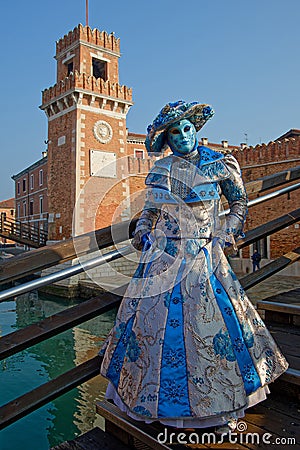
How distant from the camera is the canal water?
167 inches

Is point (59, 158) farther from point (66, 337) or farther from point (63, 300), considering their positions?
point (66, 337)

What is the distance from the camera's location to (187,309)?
1445 millimetres

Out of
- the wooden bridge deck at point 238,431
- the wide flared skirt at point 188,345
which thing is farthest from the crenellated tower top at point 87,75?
the wooden bridge deck at point 238,431

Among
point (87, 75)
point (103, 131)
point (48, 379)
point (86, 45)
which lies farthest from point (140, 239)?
point (86, 45)

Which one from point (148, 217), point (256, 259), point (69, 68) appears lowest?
point (256, 259)

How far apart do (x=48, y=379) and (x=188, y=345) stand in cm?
539

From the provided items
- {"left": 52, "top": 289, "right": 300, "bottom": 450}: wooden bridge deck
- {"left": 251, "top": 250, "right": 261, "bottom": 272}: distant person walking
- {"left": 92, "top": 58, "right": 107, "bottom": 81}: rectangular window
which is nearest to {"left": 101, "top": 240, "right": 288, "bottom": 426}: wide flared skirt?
{"left": 52, "top": 289, "right": 300, "bottom": 450}: wooden bridge deck

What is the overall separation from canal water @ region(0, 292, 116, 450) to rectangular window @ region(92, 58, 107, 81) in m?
11.1

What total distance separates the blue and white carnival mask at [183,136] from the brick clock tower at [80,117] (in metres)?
12.9

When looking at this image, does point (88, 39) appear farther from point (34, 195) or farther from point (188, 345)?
point (188, 345)

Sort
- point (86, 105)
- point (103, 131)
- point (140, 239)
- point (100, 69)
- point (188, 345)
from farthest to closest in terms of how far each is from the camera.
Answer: point (100, 69), point (103, 131), point (86, 105), point (140, 239), point (188, 345)

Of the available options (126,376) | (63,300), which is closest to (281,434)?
(126,376)

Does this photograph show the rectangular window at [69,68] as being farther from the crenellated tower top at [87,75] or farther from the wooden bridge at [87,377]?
the wooden bridge at [87,377]

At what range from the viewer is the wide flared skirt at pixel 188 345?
1.35 meters
